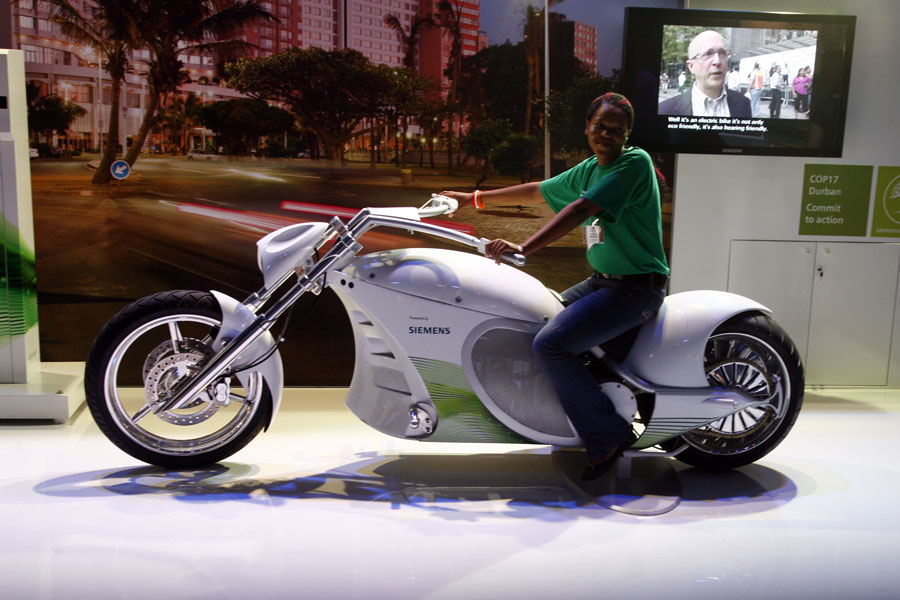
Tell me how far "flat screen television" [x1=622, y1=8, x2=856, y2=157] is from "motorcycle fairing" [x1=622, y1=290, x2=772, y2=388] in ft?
5.75

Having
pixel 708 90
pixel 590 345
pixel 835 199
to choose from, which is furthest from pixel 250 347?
pixel 835 199

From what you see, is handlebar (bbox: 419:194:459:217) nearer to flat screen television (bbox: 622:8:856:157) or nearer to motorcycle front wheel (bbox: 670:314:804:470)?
motorcycle front wheel (bbox: 670:314:804:470)

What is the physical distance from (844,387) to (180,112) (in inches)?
174

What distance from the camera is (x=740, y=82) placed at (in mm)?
4648

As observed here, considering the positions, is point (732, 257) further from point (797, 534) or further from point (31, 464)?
point (31, 464)

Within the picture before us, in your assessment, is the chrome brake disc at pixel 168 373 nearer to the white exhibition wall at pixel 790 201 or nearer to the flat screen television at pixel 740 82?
the flat screen television at pixel 740 82

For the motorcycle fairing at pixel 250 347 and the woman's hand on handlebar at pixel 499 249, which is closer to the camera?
the woman's hand on handlebar at pixel 499 249

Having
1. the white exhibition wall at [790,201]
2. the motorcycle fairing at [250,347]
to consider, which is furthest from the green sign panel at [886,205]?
the motorcycle fairing at [250,347]

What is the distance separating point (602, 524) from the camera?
286cm

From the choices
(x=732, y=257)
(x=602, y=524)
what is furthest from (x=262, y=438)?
(x=732, y=257)

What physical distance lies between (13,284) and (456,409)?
2.50 meters

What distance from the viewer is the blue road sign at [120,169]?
187 inches

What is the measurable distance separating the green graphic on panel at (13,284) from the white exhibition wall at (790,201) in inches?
143

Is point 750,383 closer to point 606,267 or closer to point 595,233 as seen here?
point 606,267
